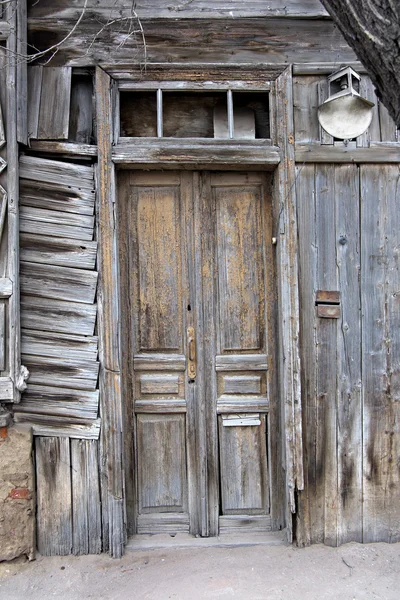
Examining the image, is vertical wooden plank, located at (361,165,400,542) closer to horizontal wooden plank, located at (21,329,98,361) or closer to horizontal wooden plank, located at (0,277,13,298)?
horizontal wooden plank, located at (21,329,98,361)

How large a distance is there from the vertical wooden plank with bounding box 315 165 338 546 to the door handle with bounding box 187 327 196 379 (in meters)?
0.90

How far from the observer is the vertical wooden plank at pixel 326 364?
135 inches

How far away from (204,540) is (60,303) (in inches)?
79.4

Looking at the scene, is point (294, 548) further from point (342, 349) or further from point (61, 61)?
point (61, 61)

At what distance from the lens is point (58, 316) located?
11.0 ft

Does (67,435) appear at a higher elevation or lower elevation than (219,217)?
lower

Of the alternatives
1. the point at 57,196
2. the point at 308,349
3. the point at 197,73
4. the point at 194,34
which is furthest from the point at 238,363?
the point at 194,34

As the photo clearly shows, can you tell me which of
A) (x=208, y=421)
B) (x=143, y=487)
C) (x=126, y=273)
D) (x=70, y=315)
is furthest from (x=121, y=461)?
(x=126, y=273)

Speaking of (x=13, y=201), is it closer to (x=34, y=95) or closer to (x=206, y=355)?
(x=34, y=95)

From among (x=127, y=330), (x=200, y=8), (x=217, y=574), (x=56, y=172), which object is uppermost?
(x=200, y=8)

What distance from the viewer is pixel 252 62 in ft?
11.1

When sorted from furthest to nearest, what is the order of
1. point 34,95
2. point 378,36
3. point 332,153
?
point 332,153 → point 34,95 → point 378,36

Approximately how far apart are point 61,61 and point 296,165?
5.86ft

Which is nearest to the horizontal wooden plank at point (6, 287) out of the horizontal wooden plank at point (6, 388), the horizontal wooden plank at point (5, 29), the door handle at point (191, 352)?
the horizontal wooden plank at point (6, 388)
